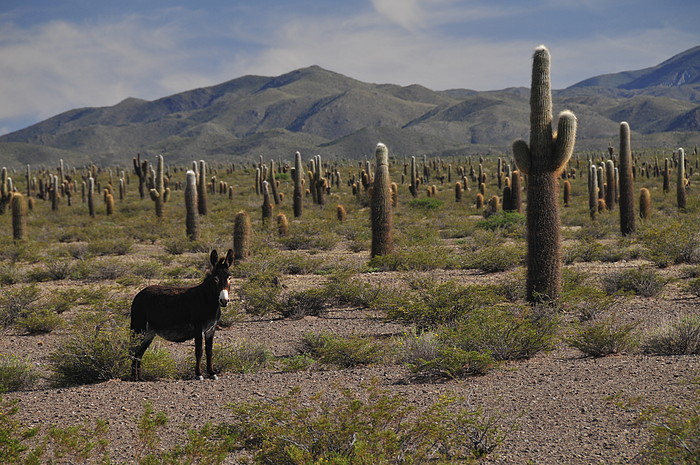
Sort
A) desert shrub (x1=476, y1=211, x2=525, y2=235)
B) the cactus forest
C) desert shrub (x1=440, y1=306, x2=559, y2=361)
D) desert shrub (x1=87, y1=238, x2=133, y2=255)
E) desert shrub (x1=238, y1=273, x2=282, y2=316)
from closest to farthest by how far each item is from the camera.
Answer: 1. the cactus forest
2. desert shrub (x1=440, y1=306, x2=559, y2=361)
3. desert shrub (x1=238, y1=273, x2=282, y2=316)
4. desert shrub (x1=87, y1=238, x2=133, y2=255)
5. desert shrub (x1=476, y1=211, x2=525, y2=235)

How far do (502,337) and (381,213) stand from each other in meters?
9.42

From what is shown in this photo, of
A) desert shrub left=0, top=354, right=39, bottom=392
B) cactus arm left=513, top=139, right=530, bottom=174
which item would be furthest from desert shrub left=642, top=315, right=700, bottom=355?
desert shrub left=0, top=354, right=39, bottom=392

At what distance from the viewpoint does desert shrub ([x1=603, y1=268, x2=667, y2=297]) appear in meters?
12.8

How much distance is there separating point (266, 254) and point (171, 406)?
1121 cm

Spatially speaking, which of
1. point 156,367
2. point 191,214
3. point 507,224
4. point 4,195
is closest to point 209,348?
point 156,367

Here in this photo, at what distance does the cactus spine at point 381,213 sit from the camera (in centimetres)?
1759

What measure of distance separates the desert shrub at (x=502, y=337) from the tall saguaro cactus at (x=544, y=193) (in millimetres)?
2560

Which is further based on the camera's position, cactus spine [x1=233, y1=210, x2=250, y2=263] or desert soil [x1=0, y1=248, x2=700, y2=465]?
cactus spine [x1=233, y1=210, x2=250, y2=263]

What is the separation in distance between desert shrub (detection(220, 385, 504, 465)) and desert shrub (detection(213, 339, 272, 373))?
251cm

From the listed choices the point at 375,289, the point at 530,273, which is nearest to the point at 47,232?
the point at 375,289

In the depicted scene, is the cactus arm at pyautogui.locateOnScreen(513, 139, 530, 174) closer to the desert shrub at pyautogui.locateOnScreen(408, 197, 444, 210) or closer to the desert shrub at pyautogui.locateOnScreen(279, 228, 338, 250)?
the desert shrub at pyautogui.locateOnScreen(279, 228, 338, 250)

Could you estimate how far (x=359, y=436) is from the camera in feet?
16.5

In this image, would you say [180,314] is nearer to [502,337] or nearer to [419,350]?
[419,350]

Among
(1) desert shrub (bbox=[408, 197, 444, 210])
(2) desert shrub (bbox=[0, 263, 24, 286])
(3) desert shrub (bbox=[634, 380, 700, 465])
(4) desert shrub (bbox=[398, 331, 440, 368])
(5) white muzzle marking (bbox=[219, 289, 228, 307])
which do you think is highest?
(1) desert shrub (bbox=[408, 197, 444, 210])
